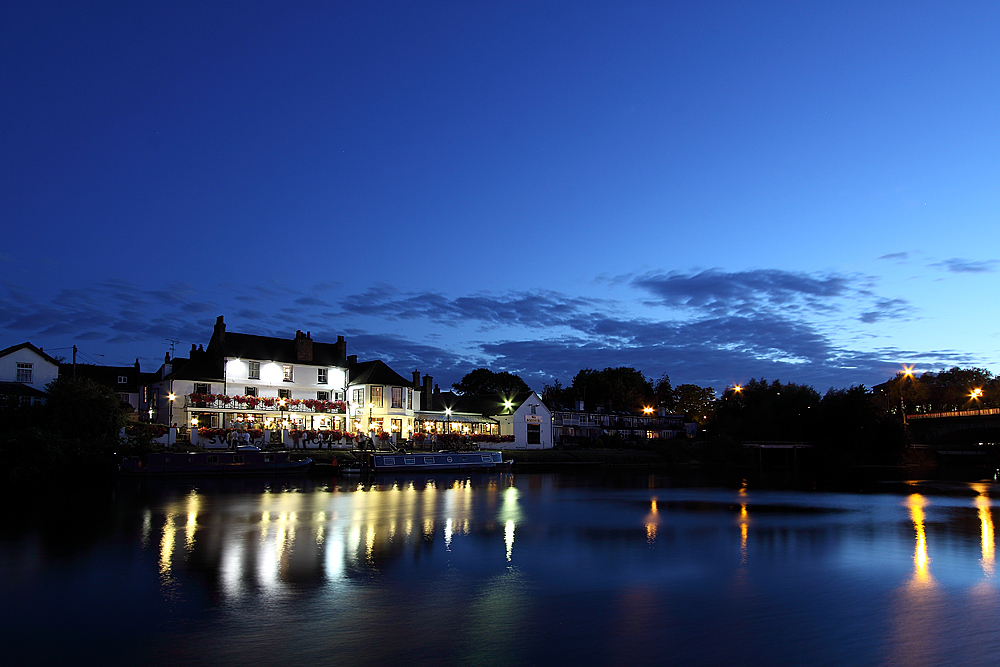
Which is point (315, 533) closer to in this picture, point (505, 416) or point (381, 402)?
point (381, 402)

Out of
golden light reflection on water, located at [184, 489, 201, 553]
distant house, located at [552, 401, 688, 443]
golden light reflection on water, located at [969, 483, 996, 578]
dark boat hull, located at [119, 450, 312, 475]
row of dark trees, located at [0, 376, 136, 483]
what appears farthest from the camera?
distant house, located at [552, 401, 688, 443]

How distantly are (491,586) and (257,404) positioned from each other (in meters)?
48.6

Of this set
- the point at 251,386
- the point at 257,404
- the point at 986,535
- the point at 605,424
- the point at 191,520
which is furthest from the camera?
the point at 605,424

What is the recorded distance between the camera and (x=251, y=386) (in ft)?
205

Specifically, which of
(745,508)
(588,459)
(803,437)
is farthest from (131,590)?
(803,437)

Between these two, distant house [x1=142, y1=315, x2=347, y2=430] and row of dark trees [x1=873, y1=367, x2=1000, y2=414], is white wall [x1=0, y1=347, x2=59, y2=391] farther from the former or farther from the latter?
row of dark trees [x1=873, y1=367, x2=1000, y2=414]

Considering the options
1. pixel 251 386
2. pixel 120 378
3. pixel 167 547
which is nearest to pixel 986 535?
pixel 167 547

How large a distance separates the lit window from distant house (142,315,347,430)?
9.76 metres

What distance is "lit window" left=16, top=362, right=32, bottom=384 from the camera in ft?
177

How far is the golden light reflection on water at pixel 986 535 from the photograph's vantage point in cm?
1828

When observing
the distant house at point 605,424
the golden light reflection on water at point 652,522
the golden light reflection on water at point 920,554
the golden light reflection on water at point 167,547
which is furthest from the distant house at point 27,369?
the golden light reflection on water at point 920,554

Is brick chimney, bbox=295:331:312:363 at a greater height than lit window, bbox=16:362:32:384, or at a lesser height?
greater

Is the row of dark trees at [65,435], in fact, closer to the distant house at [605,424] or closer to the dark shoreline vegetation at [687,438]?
the dark shoreline vegetation at [687,438]

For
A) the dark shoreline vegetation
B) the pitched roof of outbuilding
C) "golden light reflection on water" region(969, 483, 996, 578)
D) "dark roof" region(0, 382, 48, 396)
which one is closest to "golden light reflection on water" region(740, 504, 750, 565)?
"golden light reflection on water" region(969, 483, 996, 578)
